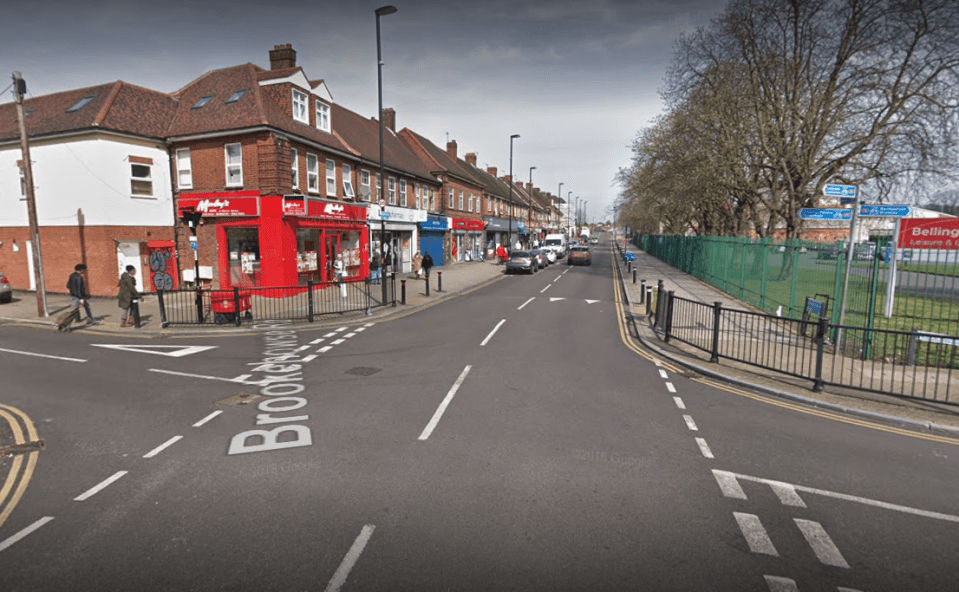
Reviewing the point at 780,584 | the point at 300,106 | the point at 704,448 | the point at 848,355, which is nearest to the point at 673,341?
the point at 848,355

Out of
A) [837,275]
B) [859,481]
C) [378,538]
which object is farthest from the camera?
[837,275]

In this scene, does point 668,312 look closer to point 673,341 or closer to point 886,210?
point 673,341

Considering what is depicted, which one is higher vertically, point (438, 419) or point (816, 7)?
point (816, 7)

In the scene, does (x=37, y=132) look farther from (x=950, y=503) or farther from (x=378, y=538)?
(x=950, y=503)

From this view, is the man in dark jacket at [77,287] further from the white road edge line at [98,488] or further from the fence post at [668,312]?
the fence post at [668,312]

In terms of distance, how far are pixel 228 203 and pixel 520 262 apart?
18.6 m

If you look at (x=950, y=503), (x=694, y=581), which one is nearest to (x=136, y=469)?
(x=694, y=581)

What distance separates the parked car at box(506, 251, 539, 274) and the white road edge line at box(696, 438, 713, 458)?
87.1 feet

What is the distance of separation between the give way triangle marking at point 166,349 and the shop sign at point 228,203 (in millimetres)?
8695

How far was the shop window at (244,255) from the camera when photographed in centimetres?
1984

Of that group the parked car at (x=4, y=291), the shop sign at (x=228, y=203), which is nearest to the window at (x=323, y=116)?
the shop sign at (x=228, y=203)

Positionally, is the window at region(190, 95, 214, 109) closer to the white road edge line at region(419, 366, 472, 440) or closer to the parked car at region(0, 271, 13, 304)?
the parked car at region(0, 271, 13, 304)

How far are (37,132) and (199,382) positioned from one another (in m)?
19.0

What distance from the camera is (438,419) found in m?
6.70
